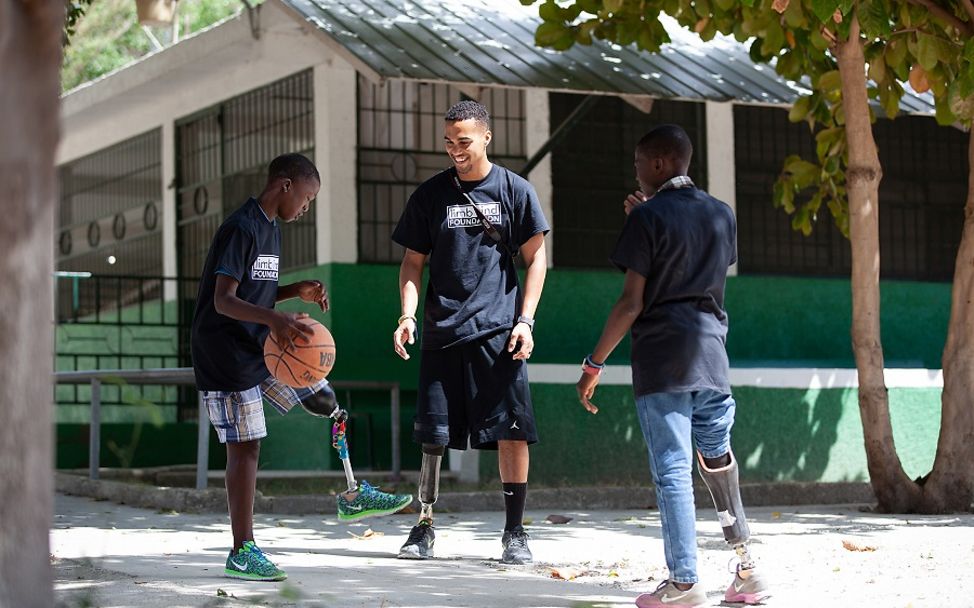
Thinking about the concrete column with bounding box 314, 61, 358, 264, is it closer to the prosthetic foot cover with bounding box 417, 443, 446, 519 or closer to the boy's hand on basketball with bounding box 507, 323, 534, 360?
the prosthetic foot cover with bounding box 417, 443, 446, 519

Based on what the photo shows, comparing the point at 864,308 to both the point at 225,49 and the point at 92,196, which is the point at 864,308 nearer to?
the point at 225,49

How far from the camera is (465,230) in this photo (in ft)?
22.3

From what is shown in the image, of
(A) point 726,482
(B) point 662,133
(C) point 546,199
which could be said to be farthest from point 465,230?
(C) point 546,199

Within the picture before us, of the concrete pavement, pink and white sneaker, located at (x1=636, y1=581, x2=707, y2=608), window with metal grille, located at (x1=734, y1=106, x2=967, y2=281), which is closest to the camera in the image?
pink and white sneaker, located at (x1=636, y1=581, x2=707, y2=608)

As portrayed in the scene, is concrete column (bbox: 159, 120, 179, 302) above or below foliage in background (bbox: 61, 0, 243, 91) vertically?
below

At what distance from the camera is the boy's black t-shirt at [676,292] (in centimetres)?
520

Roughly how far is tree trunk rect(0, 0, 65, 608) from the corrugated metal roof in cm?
669

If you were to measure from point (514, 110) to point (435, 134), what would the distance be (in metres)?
0.78

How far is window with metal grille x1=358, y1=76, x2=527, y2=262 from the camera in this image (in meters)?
13.4

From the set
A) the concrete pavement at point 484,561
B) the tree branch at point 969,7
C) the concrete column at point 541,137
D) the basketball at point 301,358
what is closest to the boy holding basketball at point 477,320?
the concrete pavement at point 484,561

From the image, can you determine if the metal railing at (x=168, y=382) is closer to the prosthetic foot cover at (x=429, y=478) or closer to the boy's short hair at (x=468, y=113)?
the prosthetic foot cover at (x=429, y=478)

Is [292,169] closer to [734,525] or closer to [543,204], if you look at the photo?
[734,525]

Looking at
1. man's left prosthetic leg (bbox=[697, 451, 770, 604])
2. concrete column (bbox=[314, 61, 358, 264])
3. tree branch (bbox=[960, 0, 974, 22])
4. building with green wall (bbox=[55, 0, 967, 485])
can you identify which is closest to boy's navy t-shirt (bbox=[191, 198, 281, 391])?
man's left prosthetic leg (bbox=[697, 451, 770, 604])

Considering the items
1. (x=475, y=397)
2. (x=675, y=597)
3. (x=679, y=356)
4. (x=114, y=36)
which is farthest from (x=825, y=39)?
(x=114, y=36)
